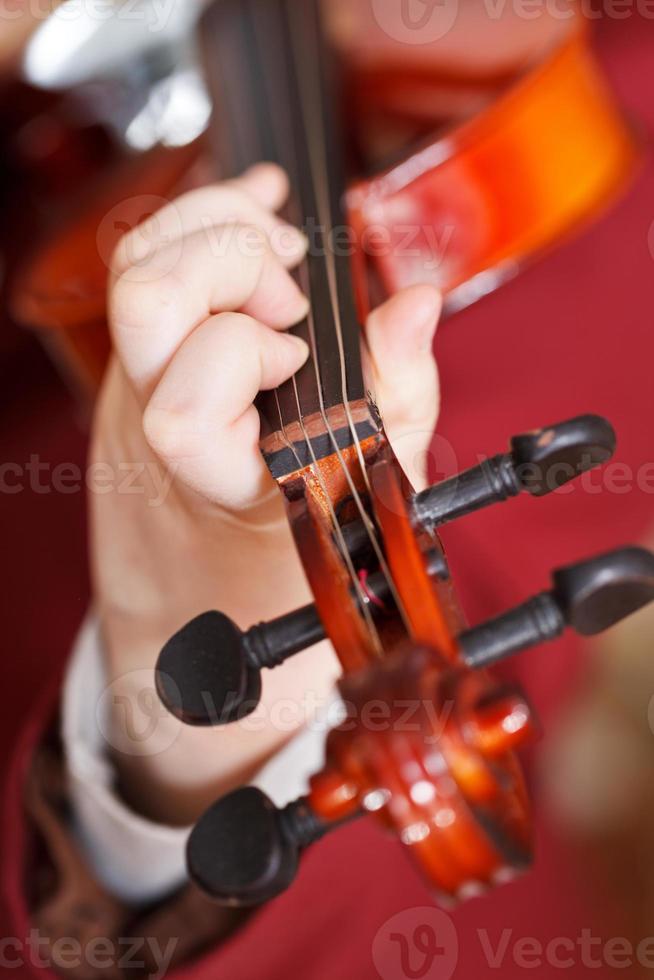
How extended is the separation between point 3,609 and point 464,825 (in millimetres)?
527

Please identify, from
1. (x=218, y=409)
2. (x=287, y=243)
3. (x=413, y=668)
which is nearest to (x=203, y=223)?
(x=287, y=243)

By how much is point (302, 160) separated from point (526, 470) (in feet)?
1.59

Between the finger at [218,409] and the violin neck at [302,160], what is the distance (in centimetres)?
1

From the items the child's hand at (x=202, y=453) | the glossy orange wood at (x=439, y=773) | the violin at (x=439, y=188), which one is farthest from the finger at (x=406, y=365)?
the violin at (x=439, y=188)

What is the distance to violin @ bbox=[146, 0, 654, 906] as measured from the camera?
0.73 feet

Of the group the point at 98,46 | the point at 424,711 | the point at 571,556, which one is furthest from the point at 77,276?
the point at 424,711

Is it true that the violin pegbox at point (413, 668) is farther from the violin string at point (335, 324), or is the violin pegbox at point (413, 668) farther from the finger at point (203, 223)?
the finger at point (203, 223)

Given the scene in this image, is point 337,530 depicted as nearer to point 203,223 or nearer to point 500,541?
point 203,223

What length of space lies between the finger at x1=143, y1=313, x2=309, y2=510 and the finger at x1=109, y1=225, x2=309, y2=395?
0.06 ft

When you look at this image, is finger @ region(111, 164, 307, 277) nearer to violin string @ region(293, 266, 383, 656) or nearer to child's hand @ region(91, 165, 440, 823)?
child's hand @ region(91, 165, 440, 823)

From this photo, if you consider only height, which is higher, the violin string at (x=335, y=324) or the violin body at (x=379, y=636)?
the violin string at (x=335, y=324)

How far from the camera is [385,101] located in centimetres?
86

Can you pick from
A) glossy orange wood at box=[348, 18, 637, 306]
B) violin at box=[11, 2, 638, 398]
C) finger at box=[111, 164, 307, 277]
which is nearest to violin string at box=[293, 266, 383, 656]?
finger at box=[111, 164, 307, 277]

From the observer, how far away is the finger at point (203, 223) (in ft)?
1.30
